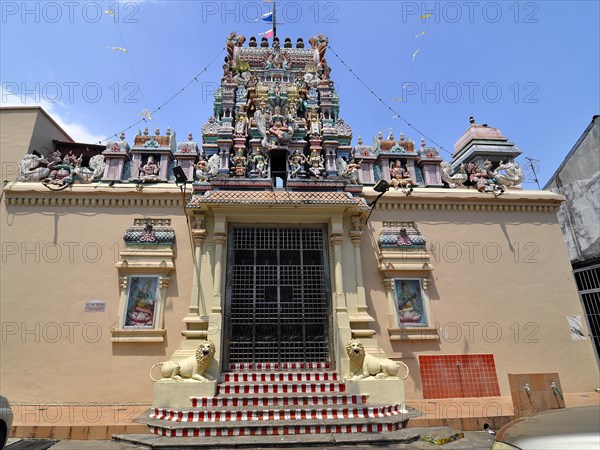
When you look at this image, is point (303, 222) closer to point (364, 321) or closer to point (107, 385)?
point (364, 321)

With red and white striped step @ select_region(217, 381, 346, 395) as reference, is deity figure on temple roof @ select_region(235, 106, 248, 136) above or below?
above

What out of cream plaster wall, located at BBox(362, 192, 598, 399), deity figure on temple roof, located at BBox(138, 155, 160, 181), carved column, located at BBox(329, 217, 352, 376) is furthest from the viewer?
deity figure on temple roof, located at BBox(138, 155, 160, 181)

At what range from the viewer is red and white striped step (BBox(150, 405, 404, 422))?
6180 millimetres

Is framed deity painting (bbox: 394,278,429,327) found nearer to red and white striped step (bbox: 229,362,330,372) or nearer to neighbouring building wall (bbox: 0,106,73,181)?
red and white striped step (bbox: 229,362,330,372)

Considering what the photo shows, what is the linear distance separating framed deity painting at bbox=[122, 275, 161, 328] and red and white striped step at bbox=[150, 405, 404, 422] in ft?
7.58

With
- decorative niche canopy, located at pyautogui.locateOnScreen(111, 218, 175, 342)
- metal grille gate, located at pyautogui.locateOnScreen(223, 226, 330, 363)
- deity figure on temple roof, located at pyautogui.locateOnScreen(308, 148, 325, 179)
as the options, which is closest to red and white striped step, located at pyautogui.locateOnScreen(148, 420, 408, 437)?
metal grille gate, located at pyautogui.locateOnScreen(223, 226, 330, 363)

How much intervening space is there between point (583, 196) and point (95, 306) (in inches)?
538

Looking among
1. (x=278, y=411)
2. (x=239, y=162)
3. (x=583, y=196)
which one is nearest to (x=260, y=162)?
(x=239, y=162)

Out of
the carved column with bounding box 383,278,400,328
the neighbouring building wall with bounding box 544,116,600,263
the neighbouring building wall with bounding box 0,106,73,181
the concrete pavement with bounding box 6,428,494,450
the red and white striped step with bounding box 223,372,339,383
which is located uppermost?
the neighbouring building wall with bounding box 0,106,73,181

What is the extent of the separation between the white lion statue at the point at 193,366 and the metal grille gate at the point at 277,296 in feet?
2.45

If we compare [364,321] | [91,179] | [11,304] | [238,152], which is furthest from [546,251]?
[11,304]

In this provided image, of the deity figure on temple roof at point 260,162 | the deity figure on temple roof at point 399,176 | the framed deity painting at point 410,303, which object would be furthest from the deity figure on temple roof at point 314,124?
the framed deity painting at point 410,303

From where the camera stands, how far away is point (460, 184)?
10.1m

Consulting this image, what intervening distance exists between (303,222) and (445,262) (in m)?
3.67
